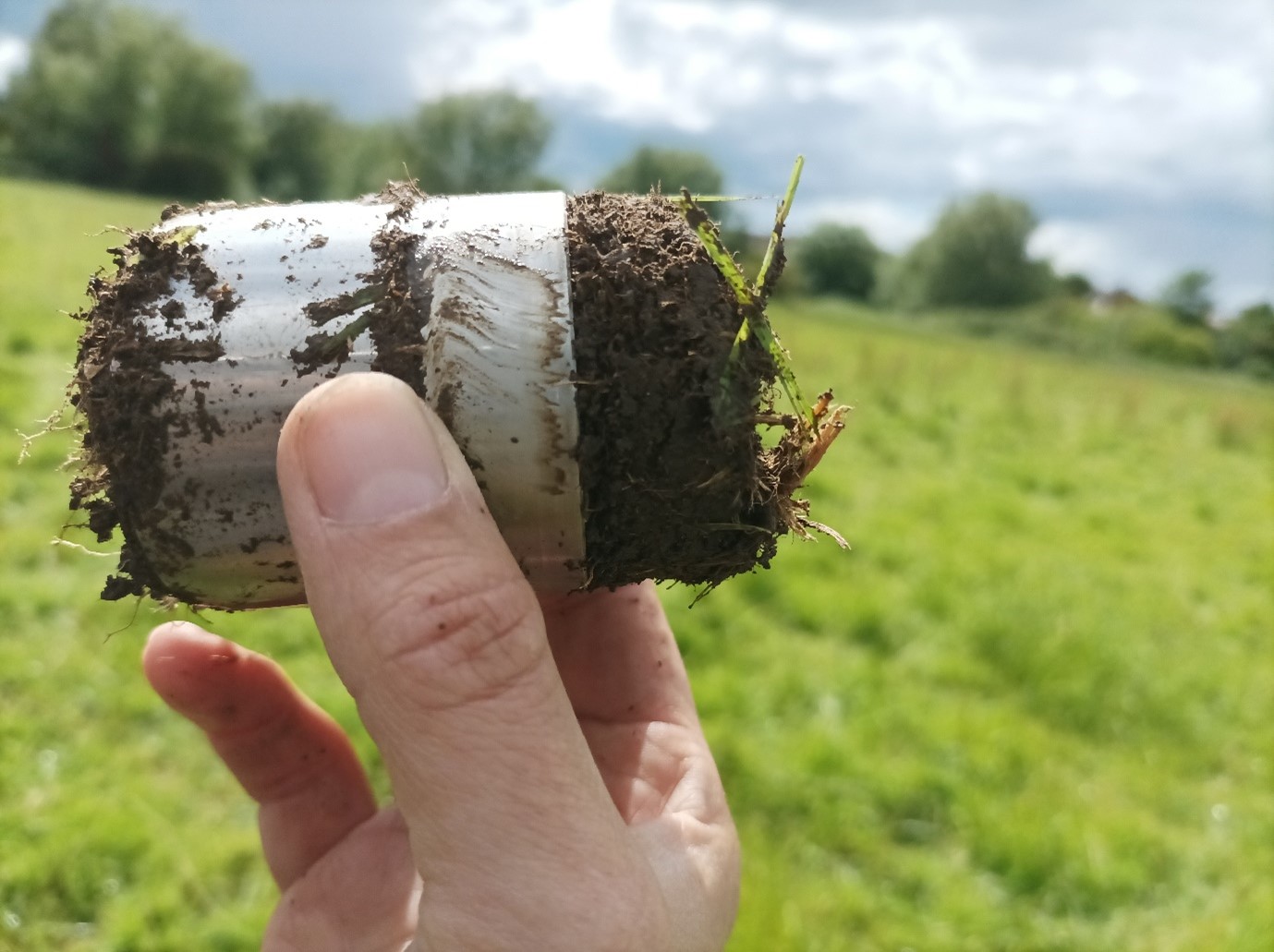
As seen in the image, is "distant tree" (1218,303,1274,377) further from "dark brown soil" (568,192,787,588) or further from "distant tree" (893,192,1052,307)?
"distant tree" (893,192,1052,307)

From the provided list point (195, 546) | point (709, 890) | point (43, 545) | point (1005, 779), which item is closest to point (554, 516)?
point (195, 546)

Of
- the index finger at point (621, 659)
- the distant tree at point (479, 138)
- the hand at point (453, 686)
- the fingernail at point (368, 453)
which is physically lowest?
the index finger at point (621, 659)

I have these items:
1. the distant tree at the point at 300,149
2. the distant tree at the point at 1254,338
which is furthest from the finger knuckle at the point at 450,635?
the distant tree at the point at 300,149

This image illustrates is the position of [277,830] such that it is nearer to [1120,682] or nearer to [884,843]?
[884,843]

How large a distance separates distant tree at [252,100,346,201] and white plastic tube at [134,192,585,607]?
170 ft

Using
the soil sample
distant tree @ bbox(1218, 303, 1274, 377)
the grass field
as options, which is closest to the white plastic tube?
the soil sample

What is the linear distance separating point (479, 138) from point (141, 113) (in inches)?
650

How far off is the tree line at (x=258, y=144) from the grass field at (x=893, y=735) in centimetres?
3045

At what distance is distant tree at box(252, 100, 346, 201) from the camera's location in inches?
1919

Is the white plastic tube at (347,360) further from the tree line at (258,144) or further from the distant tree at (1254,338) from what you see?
the tree line at (258,144)

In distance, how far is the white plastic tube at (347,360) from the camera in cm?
147

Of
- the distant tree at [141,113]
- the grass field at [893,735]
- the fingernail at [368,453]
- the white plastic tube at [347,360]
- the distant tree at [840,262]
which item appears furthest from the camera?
the distant tree at [141,113]

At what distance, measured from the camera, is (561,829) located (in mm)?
1425

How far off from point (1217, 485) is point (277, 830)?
10688 mm
